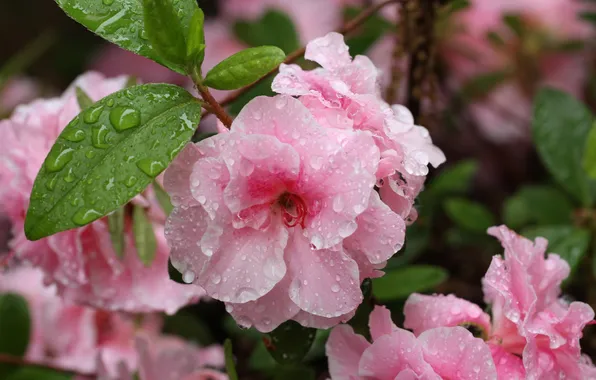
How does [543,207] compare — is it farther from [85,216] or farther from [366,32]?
[85,216]

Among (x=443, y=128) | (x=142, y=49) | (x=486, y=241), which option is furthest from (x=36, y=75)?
(x=142, y=49)

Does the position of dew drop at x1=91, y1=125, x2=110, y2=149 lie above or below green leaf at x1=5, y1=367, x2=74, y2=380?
above

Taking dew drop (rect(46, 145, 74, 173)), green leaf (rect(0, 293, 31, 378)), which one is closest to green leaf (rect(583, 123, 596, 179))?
dew drop (rect(46, 145, 74, 173))

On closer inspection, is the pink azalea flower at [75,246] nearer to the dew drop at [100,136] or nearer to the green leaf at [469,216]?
the dew drop at [100,136]

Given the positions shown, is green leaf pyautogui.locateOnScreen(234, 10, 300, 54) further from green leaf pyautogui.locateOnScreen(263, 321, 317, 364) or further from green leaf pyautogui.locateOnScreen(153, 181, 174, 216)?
green leaf pyautogui.locateOnScreen(263, 321, 317, 364)

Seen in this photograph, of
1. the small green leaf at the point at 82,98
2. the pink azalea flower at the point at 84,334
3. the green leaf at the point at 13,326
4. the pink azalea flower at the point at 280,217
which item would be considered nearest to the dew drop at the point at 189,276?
the pink azalea flower at the point at 280,217

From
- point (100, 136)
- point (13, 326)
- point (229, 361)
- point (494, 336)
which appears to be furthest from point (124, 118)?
point (13, 326)

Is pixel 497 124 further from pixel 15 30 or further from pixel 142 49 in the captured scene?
pixel 15 30
